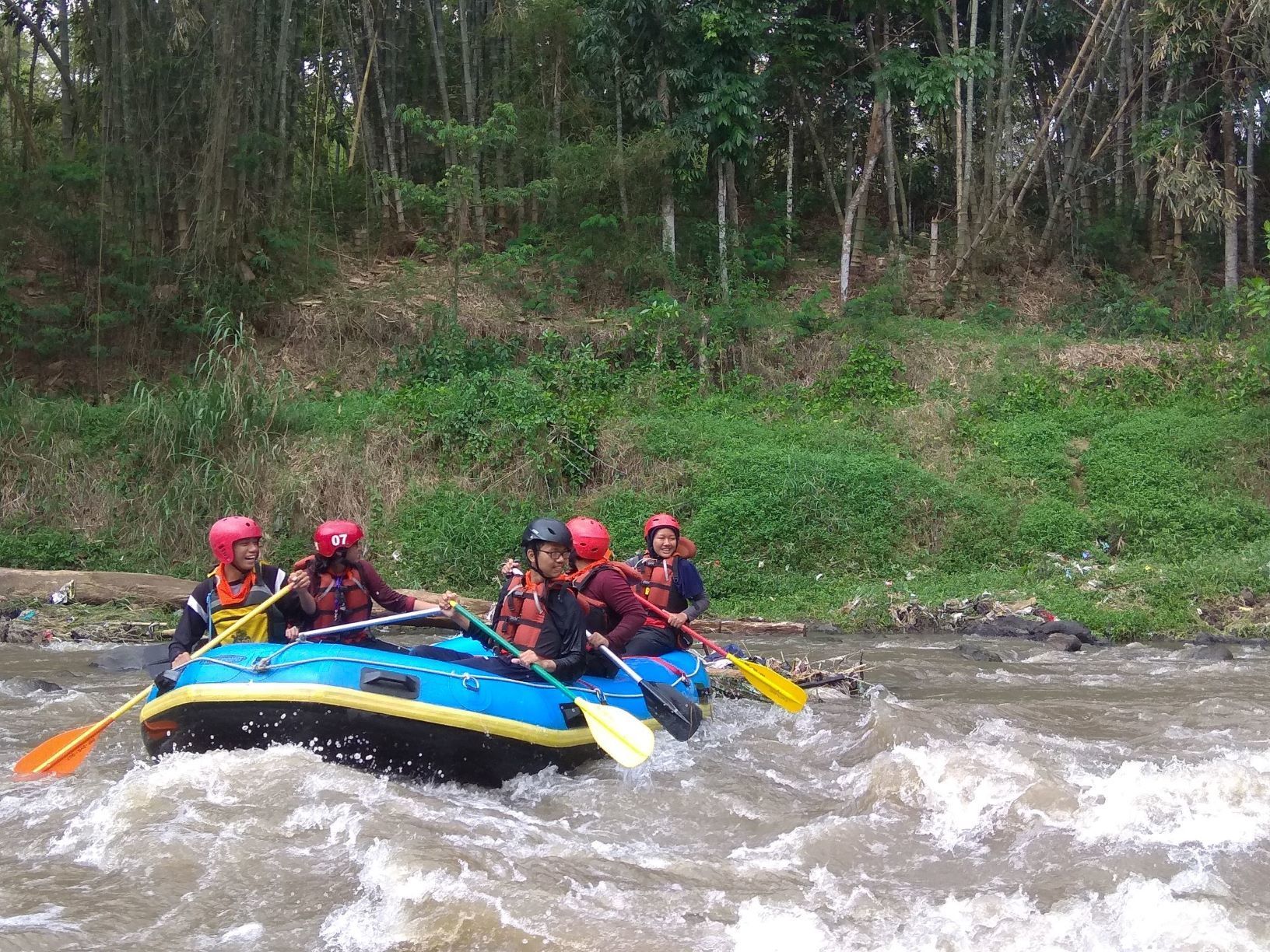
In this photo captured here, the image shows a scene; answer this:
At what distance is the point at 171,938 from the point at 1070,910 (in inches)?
122

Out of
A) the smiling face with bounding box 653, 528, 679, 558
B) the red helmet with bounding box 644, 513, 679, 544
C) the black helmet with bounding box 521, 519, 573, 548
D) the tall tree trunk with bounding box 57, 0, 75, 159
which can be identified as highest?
the tall tree trunk with bounding box 57, 0, 75, 159

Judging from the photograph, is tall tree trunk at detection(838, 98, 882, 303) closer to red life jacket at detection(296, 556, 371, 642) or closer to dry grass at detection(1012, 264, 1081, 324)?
dry grass at detection(1012, 264, 1081, 324)

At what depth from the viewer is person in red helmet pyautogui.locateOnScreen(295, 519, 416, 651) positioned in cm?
636

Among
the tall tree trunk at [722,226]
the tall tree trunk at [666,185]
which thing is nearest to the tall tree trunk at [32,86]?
the tall tree trunk at [666,185]

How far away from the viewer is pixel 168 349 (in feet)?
50.8

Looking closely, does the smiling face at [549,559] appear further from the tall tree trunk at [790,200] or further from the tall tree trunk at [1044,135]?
the tall tree trunk at [790,200]

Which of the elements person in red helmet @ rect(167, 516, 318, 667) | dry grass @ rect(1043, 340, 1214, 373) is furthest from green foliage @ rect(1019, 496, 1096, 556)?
person in red helmet @ rect(167, 516, 318, 667)

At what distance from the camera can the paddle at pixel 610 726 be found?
5.41 metres

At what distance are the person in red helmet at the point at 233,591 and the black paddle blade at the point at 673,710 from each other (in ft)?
6.54

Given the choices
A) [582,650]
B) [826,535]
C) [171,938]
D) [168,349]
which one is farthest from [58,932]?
[168,349]

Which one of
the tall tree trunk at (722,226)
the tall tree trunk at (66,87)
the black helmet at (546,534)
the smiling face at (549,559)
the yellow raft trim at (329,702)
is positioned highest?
the tall tree trunk at (66,87)

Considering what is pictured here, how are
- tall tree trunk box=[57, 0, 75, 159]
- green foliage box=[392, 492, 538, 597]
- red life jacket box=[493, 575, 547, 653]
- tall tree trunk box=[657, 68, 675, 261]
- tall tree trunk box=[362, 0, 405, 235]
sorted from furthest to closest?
1. tall tree trunk box=[362, 0, 405, 235]
2. tall tree trunk box=[57, 0, 75, 159]
3. tall tree trunk box=[657, 68, 675, 261]
4. green foliage box=[392, 492, 538, 597]
5. red life jacket box=[493, 575, 547, 653]

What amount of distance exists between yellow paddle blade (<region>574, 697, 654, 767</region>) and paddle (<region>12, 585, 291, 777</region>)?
71.8 inches

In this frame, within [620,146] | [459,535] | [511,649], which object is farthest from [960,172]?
[511,649]
